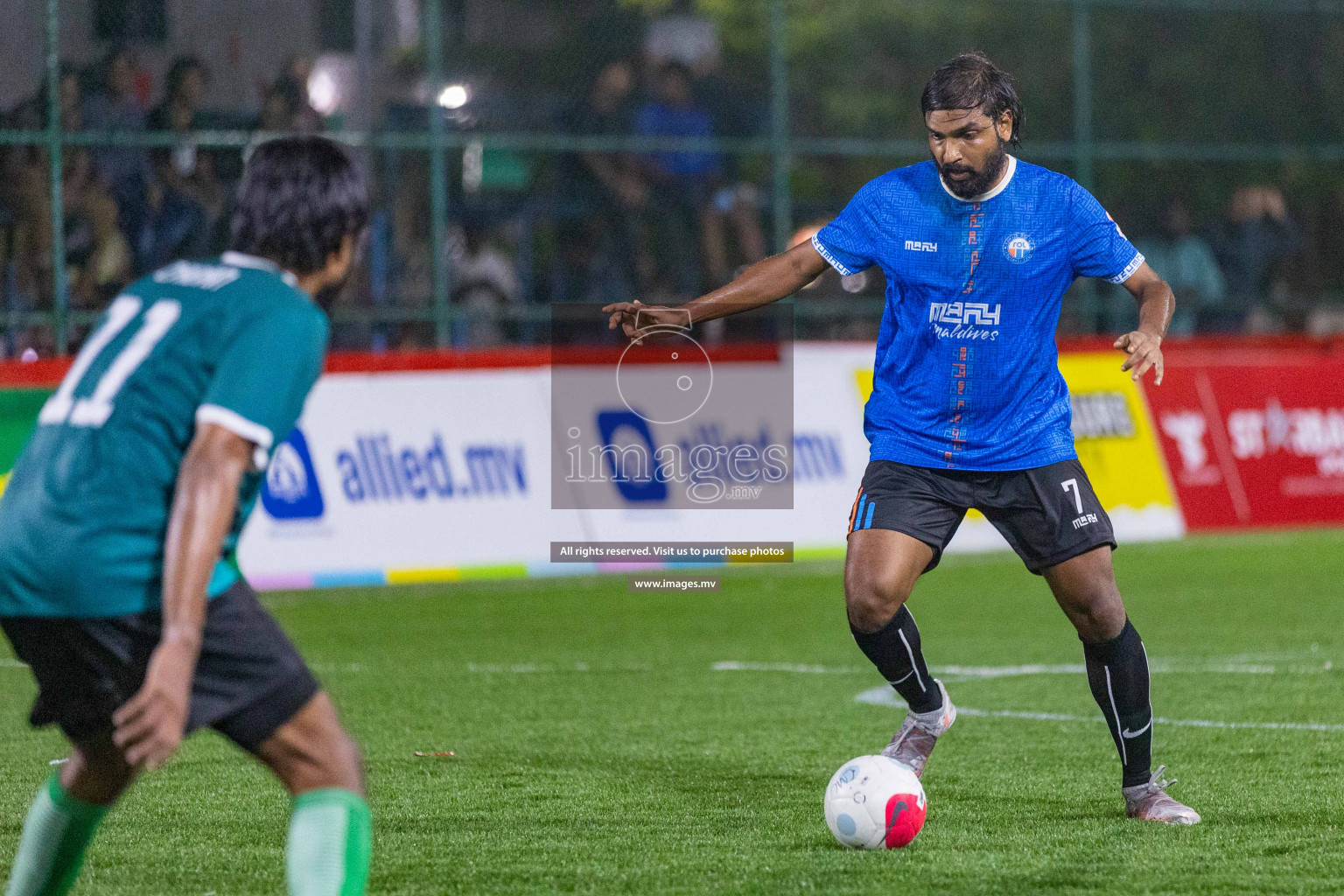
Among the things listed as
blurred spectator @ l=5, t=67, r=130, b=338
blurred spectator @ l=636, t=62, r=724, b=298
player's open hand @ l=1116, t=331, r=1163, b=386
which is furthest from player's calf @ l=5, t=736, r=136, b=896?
blurred spectator @ l=636, t=62, r=724, b=298

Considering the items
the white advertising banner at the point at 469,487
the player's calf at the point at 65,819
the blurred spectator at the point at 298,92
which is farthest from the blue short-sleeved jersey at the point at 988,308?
the blurred spectator at the point at 298,92

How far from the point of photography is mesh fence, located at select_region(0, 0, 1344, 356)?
45.2 feet

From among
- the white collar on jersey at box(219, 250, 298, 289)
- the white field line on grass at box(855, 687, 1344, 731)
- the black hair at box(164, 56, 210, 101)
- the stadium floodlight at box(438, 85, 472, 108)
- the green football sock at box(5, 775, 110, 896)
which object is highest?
the black hair at box(164, 56, 210, 101)

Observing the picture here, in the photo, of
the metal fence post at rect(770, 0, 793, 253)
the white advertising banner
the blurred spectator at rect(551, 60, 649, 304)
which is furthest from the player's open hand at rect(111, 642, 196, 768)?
the metal fence post at rect(770, 0, 793, 253)

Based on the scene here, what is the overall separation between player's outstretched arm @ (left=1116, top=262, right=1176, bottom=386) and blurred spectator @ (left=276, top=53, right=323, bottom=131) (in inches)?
391

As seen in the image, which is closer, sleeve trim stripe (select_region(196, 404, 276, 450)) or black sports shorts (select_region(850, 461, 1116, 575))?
sleeve trim stripe (select_region(196, 404, 276, 450))

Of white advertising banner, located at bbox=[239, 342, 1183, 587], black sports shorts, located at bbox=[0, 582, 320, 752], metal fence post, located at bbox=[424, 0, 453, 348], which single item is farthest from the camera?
metal fence post, located at bbox=[424, 0, 453, 348]

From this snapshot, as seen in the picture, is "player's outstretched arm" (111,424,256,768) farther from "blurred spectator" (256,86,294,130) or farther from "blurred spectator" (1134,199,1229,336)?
"blurred spectator" (1134,199,1229,336)

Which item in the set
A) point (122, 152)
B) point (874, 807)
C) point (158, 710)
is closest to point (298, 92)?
point (122, 152)

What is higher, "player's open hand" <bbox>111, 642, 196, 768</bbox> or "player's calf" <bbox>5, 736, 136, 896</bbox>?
"player's open hand" <bbox>111, 642, 196, 768</bbox>

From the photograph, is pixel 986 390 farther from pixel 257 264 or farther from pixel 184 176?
pixel 184 176

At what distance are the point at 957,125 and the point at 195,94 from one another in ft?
32.8

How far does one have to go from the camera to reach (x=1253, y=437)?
49.8ft

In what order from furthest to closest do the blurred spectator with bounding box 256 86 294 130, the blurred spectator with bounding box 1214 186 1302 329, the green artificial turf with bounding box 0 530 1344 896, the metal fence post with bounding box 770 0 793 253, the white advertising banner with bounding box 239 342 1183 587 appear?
the blurred spectator with bounding box 1214 186 1302 329, the metal fence post with bounding box 770 0 793 253, the blurred spectator with bounding box 256 86 294 130, the white advertising banner with bounding box 239 342 1183 587, the green artificial turf with bounding box 0 530 1344 896
